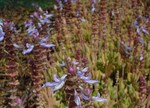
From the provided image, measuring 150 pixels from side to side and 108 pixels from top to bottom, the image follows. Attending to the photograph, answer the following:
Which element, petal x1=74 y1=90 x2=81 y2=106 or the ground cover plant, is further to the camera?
the ground cover plant

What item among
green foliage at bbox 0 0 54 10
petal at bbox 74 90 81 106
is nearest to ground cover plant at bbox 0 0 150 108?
petal at bbox 74 90 81 106

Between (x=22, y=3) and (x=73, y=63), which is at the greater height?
(x=22, y=3)

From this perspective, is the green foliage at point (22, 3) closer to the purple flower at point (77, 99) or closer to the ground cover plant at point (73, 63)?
the ground cover plant at point (73, 63)

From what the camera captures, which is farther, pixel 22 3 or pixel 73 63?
pixel 22 3

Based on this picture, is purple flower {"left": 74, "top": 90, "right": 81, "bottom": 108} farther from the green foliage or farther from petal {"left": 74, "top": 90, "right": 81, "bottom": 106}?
the green foliage

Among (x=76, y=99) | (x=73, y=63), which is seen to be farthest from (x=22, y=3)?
(x=76, y=99)

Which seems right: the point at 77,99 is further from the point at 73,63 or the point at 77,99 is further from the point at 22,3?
the point at 22,3

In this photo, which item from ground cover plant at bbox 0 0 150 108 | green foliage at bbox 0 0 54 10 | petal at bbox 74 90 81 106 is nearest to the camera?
petal at bbox 74 90 81 106

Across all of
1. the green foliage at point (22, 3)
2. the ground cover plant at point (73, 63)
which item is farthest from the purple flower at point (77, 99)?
the green foliage at point (22, 3)
